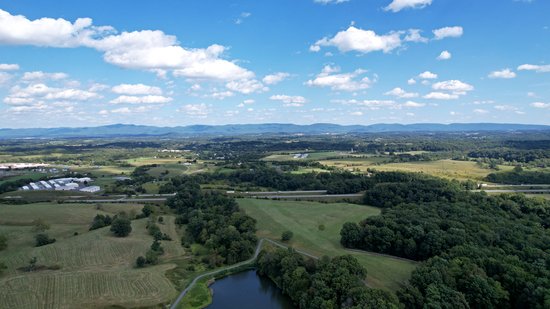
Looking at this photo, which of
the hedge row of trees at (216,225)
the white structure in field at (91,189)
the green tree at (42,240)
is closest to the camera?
the hedge row of trees at (216,225)

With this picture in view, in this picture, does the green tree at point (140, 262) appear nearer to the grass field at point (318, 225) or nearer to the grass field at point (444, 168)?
the grass field at point (318, 225)

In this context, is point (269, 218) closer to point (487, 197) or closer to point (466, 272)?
point (466, 272)

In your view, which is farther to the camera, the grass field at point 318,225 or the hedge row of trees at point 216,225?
the hedge row of trees at point 216,225

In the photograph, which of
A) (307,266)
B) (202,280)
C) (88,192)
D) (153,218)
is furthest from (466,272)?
(88,192)

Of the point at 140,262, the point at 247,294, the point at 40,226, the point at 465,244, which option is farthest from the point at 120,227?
the point at 465,244

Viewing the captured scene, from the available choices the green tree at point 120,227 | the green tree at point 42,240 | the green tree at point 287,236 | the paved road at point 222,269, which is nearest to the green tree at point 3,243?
the green tree at point 42,240

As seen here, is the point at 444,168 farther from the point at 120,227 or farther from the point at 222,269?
the point at 120,227
